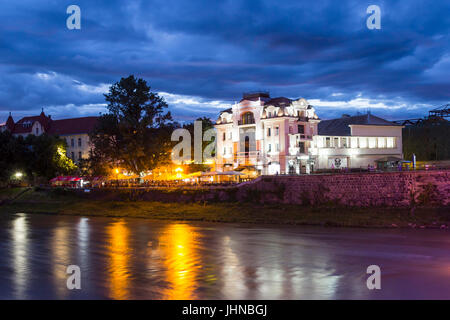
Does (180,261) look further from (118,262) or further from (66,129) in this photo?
(66,129)

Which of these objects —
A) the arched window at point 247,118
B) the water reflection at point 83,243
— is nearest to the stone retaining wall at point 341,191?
the water reflection at point 83,243

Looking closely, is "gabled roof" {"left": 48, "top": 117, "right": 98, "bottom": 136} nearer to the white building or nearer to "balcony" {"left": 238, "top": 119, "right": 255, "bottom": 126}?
the white building

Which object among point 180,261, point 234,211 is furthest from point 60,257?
point 234,211

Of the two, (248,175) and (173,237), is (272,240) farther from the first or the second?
(248,175)

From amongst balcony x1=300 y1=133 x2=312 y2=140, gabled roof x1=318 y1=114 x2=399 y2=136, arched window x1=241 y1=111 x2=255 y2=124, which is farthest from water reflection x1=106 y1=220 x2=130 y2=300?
gabled roof x1=318 y1=114 x2=399 y2=136

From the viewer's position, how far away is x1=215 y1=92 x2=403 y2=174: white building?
2584 inches

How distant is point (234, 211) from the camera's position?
48.5 m

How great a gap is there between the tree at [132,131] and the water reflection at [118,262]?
23611mm

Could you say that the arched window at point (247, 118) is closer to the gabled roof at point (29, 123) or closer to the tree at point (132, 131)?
the tree at point (132, 131)

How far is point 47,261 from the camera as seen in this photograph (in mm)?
27297

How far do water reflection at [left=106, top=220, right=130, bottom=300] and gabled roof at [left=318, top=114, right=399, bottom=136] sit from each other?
129 ft

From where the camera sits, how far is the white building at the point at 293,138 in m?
65.6

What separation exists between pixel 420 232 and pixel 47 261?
24.3 meters
